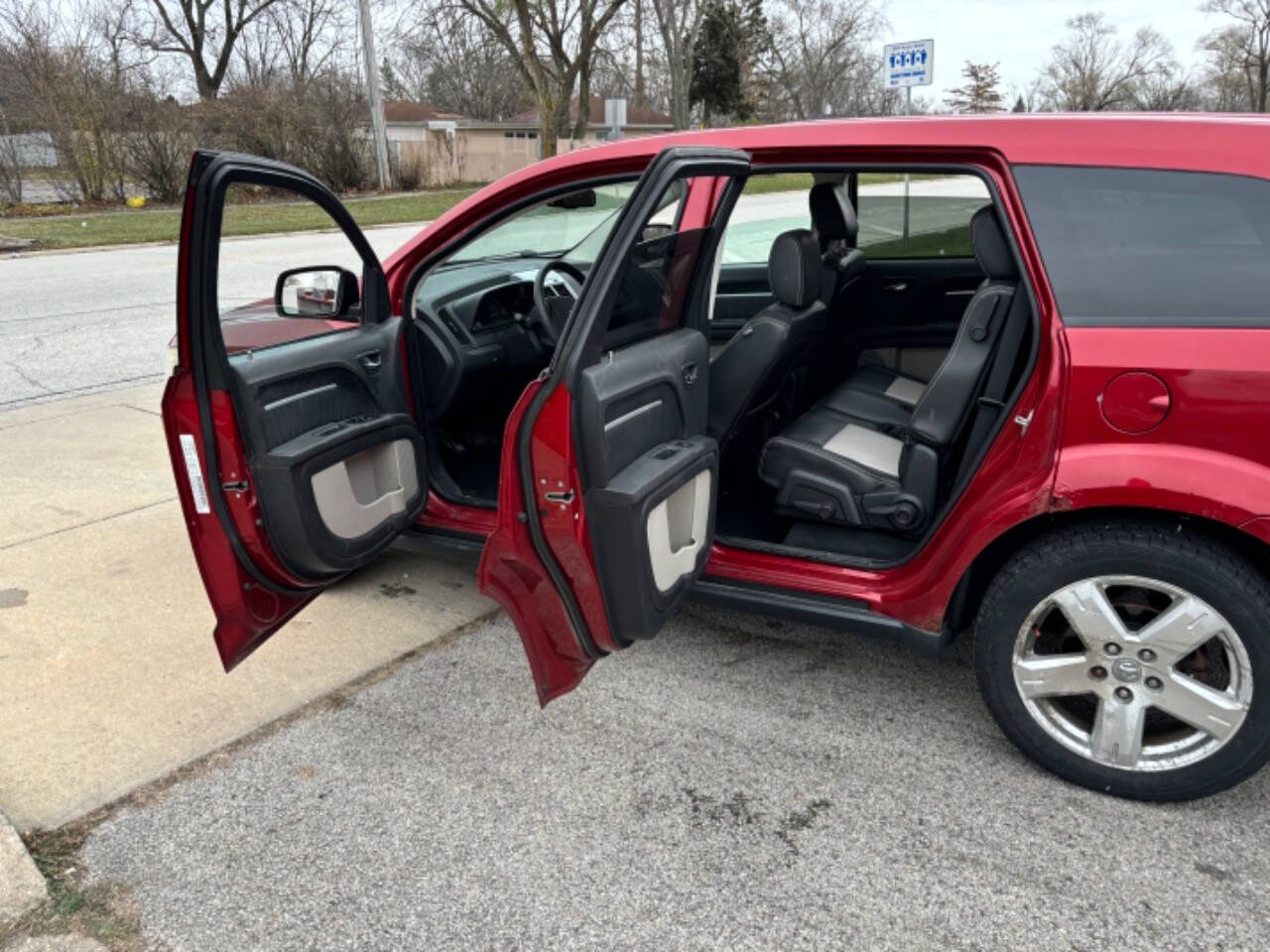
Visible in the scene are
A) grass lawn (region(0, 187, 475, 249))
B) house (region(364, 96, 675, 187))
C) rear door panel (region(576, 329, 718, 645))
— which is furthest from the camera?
house (region(364, 96, 675, 187))

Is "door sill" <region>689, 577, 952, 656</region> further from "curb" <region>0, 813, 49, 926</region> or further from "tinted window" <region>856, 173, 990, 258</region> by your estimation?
"tinted window" <region>856, 173, 990, 258</region>

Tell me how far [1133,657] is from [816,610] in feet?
2.60

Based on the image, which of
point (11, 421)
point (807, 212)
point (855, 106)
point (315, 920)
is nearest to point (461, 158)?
point (11, 421)

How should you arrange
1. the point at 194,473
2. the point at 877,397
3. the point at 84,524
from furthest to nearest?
the point at 84,524 → the point at 877,397 → the point at 194,473

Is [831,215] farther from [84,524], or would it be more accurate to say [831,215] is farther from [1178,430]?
[84,524]

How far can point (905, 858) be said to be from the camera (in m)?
2.26

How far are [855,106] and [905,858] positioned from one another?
67.5 meters

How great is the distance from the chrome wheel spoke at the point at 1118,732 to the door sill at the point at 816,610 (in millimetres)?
415

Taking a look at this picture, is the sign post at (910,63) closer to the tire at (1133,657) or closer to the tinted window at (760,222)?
the tinted window at (760,222)

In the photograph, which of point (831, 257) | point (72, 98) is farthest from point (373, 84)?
point (831, 257)

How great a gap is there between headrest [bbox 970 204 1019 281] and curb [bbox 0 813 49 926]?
2742 millimetres

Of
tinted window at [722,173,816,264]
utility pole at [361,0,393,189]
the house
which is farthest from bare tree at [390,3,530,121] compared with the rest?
tinted window at [722,173,816,264]

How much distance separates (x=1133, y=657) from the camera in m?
2.31

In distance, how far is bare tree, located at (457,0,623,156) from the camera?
103ft
